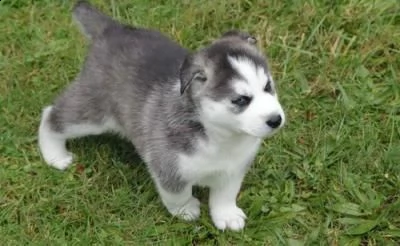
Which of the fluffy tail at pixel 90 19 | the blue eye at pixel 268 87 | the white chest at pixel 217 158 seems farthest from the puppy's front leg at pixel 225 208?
the fluffy tail at pixel 90 19

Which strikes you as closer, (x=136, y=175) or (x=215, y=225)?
(x=215, y=225)

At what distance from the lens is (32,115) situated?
4.48 metres

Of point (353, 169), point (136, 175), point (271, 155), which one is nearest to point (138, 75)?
point (136, 175)

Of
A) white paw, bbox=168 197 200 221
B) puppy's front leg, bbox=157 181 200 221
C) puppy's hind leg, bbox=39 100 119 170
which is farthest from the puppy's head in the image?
puppy's hind leg, bbox=39 100 119 170

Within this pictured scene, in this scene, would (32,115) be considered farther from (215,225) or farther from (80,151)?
(215,225)

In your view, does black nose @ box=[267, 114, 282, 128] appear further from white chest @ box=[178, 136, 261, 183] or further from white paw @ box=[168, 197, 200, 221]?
white paw @ box=[168, 197, 200, 221]

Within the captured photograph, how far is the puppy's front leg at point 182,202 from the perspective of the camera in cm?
369

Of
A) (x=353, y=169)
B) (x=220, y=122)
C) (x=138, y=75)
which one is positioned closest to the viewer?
(x=220, y=122)

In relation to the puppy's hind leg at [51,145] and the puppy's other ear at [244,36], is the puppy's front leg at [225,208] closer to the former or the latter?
the puppy's other ear at [244,36]

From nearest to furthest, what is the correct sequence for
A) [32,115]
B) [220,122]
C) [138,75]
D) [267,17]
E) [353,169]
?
[220,122] < [138,75] < [353,169] < [32,115] < [267,17]

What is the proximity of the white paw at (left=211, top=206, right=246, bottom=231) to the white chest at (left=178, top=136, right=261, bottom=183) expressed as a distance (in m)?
0.36

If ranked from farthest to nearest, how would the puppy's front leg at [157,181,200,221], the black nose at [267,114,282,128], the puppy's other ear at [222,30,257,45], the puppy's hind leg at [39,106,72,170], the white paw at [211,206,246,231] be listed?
the puppy's hind leg at [39,106,72,170], the white paw at [211,206,246,231], the puppy's front leg at [157,181,200,221], the puppy's other ear at [222,30,257,45], the black nose at [267,114,282,128]

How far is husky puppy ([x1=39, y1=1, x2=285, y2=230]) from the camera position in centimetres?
314

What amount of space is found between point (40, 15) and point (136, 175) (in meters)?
1.55
